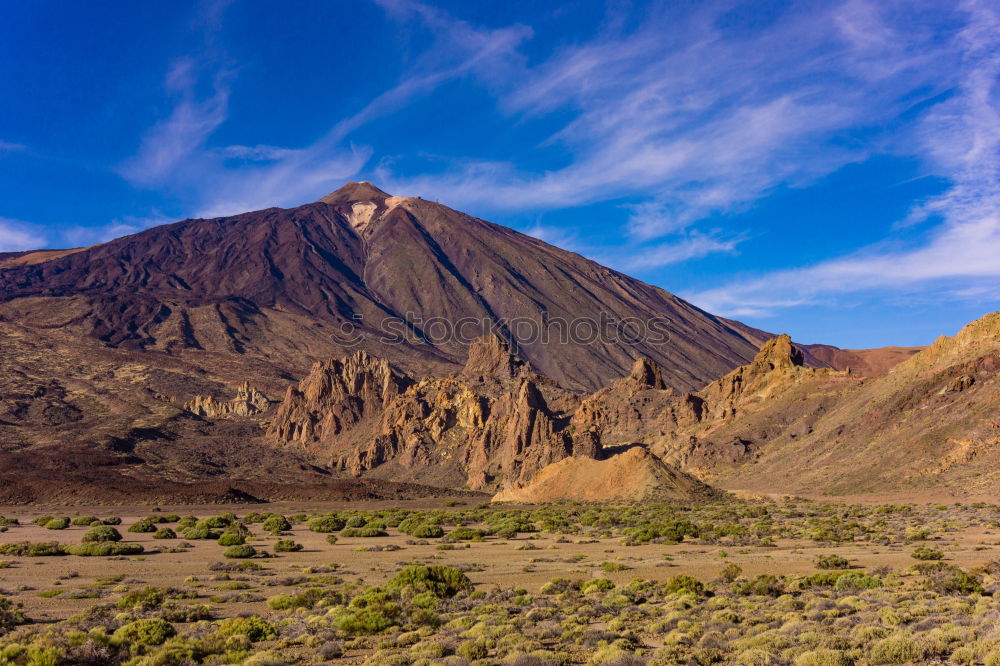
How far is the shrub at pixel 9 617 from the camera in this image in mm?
16312

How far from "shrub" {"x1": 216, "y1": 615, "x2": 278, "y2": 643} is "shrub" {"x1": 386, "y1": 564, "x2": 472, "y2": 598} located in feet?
17.8

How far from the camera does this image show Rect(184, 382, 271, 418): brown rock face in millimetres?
157125

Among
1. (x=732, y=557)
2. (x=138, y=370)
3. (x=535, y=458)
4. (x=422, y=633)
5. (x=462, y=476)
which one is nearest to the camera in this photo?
(x=422, y=633)

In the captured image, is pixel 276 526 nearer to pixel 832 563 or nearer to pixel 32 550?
pixel 32 550

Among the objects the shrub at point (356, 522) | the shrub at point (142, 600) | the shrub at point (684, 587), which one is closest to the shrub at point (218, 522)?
the shrub at point (356, 522)

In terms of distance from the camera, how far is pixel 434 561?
30.8 meters

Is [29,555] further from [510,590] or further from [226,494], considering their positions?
[226,494]

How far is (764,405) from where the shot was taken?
98.9 metres

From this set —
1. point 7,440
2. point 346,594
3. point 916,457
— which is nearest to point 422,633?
point 346,594

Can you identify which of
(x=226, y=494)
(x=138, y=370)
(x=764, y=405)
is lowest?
(x=226, y=494)

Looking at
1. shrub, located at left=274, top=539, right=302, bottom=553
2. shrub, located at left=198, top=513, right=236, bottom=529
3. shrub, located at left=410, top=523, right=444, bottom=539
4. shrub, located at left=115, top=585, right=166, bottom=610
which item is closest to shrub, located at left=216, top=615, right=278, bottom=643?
shrub, located at left=115, top=585, right=166, bottom=610

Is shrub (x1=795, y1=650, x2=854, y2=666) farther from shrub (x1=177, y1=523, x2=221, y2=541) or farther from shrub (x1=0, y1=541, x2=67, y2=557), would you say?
shrub (x1=177, y1=523, x2=221, y2=541)

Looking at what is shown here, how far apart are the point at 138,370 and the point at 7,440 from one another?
213 ft

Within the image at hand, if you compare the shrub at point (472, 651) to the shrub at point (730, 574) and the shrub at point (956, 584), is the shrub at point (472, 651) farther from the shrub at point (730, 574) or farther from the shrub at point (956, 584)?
the shrub at point (956, 584)
